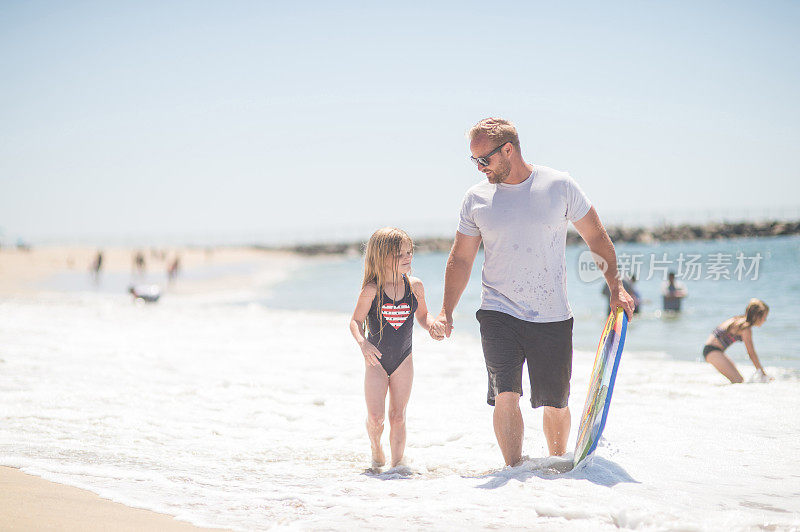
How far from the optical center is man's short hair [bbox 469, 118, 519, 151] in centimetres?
362

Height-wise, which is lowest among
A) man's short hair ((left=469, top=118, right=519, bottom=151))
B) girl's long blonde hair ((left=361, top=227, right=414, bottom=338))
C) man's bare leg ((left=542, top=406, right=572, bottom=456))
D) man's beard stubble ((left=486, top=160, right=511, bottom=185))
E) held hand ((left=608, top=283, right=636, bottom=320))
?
man's bare leg ((left=542, top=406, right=572, bottom=456))

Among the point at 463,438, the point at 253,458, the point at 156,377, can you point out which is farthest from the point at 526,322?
the point at 156,377

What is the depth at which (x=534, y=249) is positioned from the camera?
11.8 ft

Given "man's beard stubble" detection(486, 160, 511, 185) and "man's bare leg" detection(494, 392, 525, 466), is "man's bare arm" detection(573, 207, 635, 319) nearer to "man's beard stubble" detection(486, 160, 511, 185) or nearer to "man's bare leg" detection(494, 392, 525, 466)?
"man's beard stubble" detection(486, 160, 511, 185)

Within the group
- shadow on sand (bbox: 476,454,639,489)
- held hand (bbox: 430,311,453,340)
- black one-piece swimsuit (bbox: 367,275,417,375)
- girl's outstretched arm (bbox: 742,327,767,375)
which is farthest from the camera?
girl's outstretched arm (bbox: 742,327,767,375)

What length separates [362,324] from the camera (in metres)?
4.05

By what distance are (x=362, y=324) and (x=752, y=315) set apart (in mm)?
5437

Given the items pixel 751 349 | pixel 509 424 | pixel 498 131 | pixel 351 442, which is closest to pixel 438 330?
pixel 509 424

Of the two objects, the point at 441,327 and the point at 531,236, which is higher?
the point at 531,236

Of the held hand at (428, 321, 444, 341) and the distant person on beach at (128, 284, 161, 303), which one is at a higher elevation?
the held hand at (428, 321, 444, 341)

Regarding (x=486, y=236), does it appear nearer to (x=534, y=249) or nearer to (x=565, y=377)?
(x=534, y=249)

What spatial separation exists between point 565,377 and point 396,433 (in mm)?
1137

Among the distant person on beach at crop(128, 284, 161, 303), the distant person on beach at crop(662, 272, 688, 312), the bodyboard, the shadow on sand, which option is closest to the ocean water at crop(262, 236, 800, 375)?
the distant person on beach at crop(662, 272, 688, 312)

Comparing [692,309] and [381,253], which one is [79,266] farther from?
[381,253]
